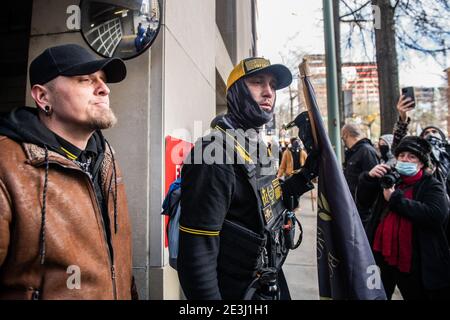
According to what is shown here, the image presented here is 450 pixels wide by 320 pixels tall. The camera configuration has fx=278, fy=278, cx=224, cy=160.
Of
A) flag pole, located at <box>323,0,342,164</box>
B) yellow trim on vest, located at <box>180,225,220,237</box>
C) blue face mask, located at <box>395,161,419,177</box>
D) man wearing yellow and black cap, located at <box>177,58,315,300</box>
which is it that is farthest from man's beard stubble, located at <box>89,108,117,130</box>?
flag pole, located at <box>323,0,342,164</box>

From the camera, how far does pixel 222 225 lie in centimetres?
160

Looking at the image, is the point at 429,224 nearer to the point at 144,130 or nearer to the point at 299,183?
the point at 299,183

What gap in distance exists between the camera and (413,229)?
2500 millimetres

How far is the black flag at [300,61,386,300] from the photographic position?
1.50 metres

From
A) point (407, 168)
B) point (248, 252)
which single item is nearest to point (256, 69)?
point (248, 252)

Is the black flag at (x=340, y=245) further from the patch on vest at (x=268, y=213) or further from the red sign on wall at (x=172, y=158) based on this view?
the red sign on wall at (x=172, y=158)

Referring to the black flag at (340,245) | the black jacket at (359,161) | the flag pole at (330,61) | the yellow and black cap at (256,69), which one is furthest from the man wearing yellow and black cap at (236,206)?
the black jacket at (359,161)

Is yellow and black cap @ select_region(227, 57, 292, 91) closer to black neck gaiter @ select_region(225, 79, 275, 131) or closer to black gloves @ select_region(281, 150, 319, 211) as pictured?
black neck gaiter @ select_region(225, 79, 275, 131)

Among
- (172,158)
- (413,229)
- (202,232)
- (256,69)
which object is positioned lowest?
(413,229)

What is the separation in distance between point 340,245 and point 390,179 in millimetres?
1396

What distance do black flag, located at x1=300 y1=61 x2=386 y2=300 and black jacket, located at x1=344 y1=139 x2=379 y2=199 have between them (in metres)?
2.70
